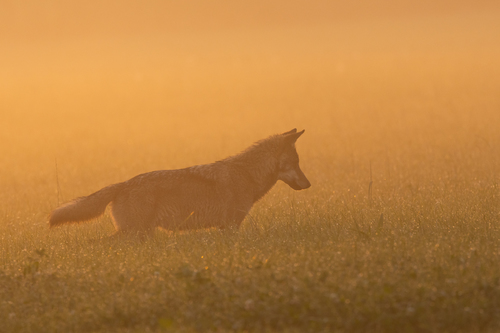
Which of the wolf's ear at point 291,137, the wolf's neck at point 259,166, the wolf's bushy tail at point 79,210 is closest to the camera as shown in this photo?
the wolf's bushy tail at point 79,210

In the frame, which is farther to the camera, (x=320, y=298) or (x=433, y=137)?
(x=433, y=137)

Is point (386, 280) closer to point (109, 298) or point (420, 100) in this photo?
point (109, 298)

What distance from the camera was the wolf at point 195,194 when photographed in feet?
29.9

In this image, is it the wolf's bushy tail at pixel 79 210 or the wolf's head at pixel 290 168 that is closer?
the wolf's bushy tail at pixel 79 210

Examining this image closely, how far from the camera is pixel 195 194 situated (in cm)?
945

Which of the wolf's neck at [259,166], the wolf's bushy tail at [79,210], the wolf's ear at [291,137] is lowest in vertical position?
the wolf's bushy tail at [79,210]

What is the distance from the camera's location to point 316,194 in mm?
14039

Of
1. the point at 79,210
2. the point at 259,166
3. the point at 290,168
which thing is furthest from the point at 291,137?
the point at 79,210

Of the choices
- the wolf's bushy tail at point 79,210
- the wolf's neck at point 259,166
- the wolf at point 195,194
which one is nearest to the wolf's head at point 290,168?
the wolf at point 195,194

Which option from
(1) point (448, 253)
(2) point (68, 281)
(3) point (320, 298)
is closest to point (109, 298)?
(2) point (68, 281)

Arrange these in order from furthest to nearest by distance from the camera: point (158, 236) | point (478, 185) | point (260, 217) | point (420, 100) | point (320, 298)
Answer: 1. point (420, 100)
2. point (478, 185)
3. point (260, 217)
4. point (158, 236)
5. point (320, 298)

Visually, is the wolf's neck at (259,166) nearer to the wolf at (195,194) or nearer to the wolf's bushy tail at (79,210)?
the wolf at (195,194)

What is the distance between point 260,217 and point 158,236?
234 centimetres

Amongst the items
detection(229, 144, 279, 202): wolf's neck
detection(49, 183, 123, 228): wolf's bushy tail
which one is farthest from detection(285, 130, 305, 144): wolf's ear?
detection(49, 183, 123, 228): wolf's bushy tail
